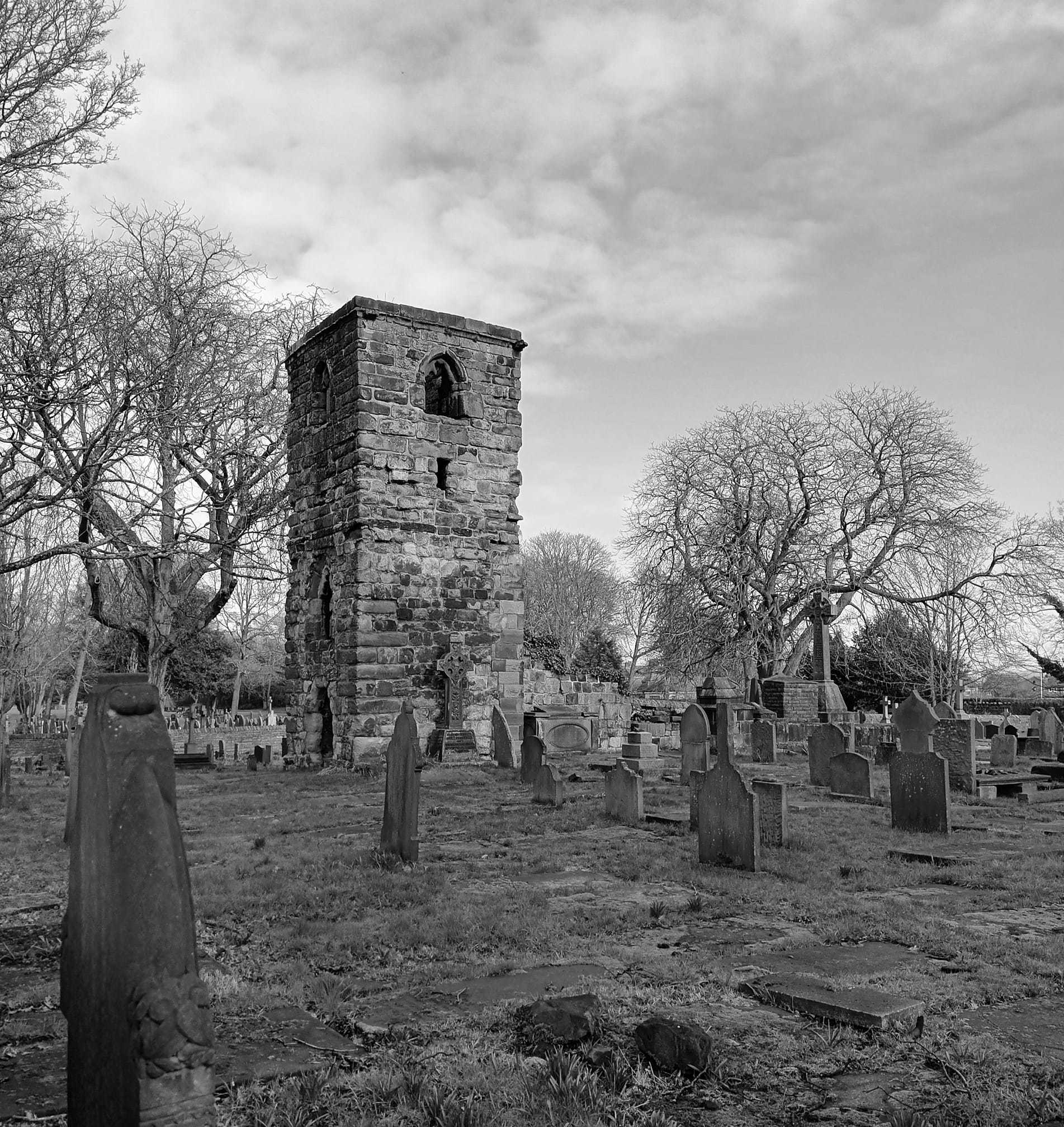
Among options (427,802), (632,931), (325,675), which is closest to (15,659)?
(325,675)

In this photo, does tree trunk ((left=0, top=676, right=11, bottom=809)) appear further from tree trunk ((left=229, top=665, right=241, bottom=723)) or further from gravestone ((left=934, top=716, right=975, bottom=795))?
tree trunk ((left=229, top=665, right=241, bottom=723))

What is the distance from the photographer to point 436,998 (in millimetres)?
4738

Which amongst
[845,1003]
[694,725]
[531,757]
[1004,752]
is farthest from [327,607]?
[845,1003]

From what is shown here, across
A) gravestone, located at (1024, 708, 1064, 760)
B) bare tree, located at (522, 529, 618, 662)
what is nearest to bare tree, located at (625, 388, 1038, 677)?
gravestone, located at (1024, 708, 1064, 760)

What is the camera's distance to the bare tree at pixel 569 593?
6512cm

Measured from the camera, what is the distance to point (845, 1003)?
4465mm

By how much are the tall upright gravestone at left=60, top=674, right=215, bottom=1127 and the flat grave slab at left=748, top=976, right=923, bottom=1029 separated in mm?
2976

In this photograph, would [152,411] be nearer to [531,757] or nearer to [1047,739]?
[531,757]

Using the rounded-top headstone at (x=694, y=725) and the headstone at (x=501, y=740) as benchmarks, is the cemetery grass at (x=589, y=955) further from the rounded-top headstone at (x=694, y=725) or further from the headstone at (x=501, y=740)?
the rounded-top headstone at (x=694, y=725)

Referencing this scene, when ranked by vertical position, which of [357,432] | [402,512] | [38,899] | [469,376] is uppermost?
[469,376]

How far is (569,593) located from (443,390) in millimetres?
47358

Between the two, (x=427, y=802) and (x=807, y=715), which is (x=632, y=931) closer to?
(x=427, y=802)

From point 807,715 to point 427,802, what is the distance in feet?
54.4

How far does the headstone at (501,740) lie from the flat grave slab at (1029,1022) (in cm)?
1275
